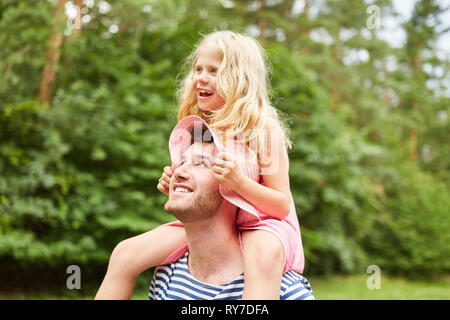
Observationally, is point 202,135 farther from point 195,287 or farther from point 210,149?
point 195,287

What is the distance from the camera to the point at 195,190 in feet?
5.89

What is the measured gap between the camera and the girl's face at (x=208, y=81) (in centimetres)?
222

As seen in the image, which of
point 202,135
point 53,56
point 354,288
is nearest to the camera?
point 202,135

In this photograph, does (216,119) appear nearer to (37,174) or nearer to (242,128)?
(242,128)

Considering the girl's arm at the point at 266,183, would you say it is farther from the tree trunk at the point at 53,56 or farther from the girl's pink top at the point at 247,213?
the tree trunk at the point at 53,56

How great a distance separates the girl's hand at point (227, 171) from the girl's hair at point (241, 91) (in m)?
0.29

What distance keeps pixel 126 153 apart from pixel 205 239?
23.2ft

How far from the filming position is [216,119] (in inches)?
85.0

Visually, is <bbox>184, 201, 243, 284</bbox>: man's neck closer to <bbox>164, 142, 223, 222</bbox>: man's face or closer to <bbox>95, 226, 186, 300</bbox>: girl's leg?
<bbox>164, 142, 223, 222</bbox>: man's face

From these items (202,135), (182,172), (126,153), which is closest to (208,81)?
(202,135)

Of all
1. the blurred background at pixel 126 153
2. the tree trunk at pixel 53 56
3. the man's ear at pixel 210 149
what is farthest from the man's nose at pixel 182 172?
the tree trunk at pixel 53 56

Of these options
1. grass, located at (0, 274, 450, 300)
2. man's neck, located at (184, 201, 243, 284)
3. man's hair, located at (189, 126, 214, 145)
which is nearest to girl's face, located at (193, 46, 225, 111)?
man's hair, located at (189, 126, 214, 145)

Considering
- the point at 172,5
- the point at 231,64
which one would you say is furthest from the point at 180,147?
the point at 172,5
